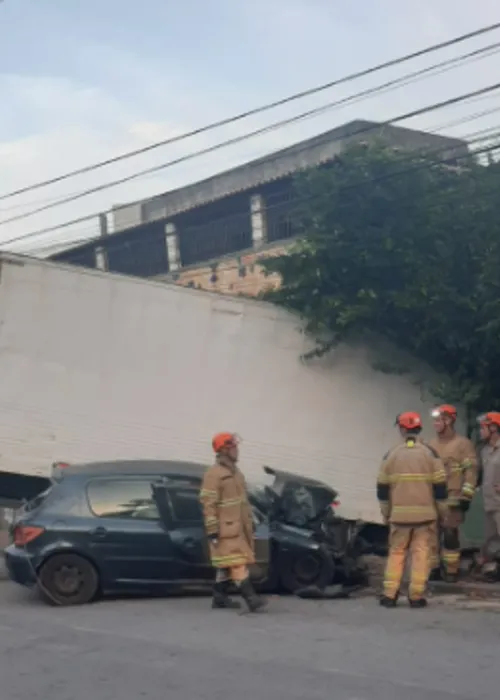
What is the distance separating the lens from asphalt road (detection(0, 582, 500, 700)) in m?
6.89

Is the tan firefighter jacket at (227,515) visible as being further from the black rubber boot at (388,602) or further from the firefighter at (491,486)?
the firefighter at (491,486)

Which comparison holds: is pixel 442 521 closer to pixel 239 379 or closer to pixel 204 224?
pixel 239 379

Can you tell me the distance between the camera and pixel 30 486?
1429 centimetres

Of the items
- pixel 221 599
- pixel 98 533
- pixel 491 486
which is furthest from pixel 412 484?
pixel 98 533

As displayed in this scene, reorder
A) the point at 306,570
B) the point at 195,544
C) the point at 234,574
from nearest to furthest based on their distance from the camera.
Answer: the point at 234,574 → the point at 195,544 → the point at 306,570

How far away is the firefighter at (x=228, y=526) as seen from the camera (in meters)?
9.93

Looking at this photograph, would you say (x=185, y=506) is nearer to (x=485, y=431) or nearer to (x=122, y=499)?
(x=122, y=499)

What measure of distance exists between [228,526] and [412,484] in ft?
5.58

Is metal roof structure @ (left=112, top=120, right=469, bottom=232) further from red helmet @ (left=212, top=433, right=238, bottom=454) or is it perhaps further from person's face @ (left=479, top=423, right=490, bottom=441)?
red helmet @ (left=212, top=433, right=238, bottom=454)

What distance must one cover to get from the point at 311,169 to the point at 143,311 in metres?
2.82

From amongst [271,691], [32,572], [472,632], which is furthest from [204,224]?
[271,691]

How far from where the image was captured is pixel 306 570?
436 inches

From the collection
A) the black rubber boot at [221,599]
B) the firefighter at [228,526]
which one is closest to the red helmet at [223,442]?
the firefighter at [228,526]

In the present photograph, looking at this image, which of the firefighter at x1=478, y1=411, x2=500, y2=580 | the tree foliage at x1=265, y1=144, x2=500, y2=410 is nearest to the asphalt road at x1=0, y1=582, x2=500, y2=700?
the firefighter at x1=478, y1=411, x2=500, y2=580
